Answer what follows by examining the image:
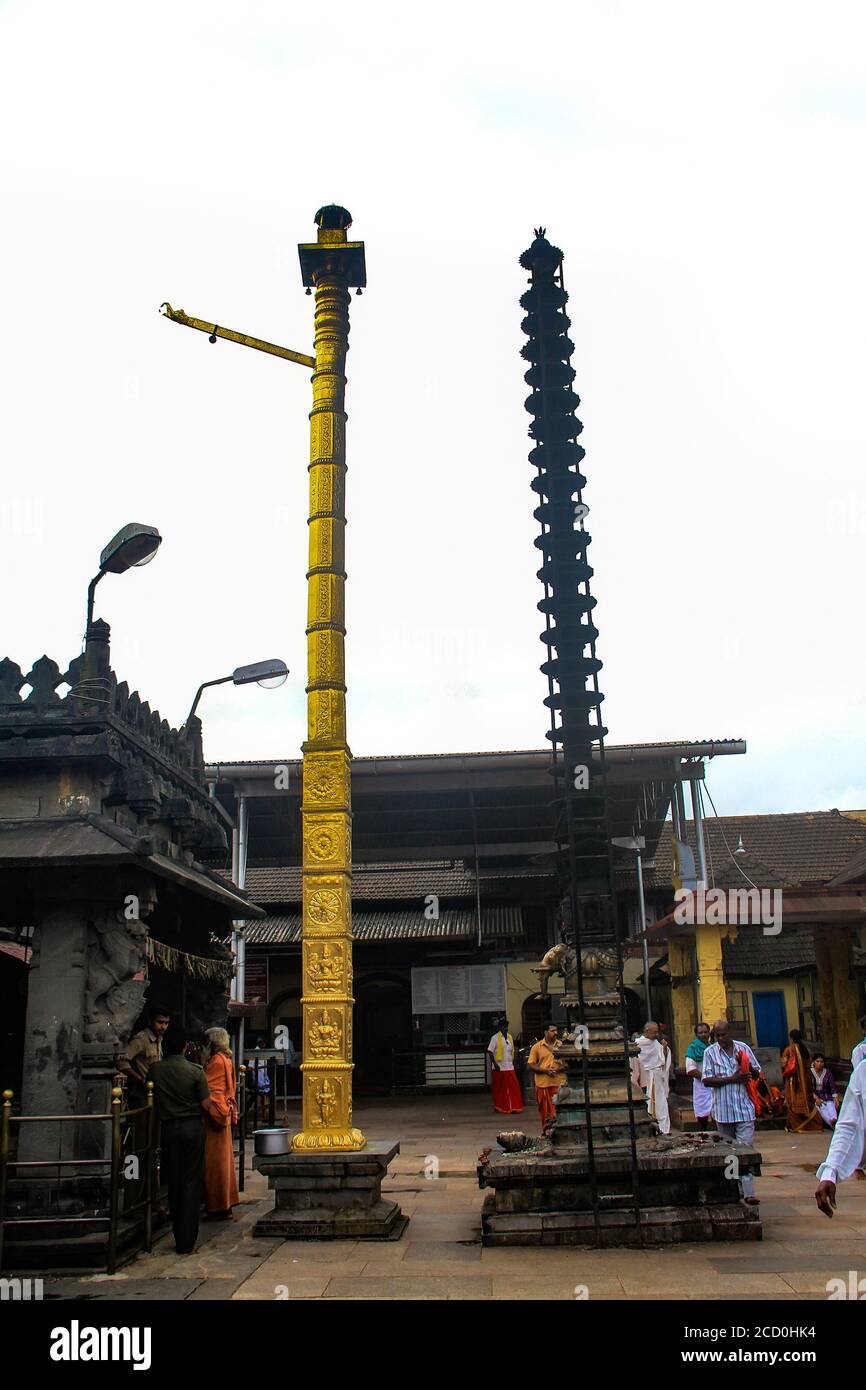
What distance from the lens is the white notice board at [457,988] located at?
24109 mm

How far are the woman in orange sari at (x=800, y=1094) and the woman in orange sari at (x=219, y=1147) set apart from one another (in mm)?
9406

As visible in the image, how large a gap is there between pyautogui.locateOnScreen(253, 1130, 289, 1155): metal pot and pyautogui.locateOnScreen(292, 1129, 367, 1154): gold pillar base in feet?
1.64

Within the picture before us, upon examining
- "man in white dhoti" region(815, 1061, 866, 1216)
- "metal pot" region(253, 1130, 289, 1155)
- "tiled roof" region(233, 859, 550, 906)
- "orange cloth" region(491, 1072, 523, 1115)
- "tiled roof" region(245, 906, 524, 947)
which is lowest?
"orange cloth" region(491, 1072, 523, 1115)

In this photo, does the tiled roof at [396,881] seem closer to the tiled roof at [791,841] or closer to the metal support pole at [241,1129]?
the tiled roof at [791,841]

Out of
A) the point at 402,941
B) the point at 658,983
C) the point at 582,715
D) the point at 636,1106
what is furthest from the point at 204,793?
the point at 658,983

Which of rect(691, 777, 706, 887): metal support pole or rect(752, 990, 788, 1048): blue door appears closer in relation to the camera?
rect(691, 777, 706, 887): metal support pole

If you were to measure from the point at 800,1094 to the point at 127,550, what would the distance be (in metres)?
12.3

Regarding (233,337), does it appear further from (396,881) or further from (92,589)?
(396,881)

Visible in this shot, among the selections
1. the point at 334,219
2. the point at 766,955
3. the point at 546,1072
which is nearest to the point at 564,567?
the point at 334,219

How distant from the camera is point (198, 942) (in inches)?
482

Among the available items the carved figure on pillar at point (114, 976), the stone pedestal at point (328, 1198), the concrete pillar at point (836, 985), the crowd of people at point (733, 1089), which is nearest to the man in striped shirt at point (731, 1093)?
the crowd of people at point (733, 1089)

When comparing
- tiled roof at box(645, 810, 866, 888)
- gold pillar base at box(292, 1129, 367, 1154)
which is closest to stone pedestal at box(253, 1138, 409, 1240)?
gold pillar base at box(292, 1129, 367, 1154)

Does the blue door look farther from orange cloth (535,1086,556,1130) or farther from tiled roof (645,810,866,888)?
orange cloth (535,1086,556,1130)

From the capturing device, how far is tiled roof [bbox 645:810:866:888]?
102 ft
